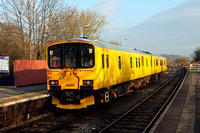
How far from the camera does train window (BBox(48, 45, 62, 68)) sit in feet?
31.7

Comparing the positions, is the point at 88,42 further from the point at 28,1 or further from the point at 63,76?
the point at 28,1

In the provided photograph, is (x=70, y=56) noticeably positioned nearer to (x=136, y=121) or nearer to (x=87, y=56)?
(x=87, y=56)

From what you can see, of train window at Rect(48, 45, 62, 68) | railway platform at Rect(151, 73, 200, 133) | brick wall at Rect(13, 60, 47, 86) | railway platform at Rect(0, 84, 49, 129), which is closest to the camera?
railway platform at Rect(151, 73, 200, 133)

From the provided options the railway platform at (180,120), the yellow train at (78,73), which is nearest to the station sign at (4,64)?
the yellow train at (78,73)

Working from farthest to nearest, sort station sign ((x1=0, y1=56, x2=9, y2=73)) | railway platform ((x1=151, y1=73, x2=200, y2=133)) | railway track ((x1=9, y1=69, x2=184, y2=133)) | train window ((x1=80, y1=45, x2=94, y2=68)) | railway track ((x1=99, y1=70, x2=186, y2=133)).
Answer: station sign ((x1=0, y1=56, x2=9, y2=73)) → train window ((x1=80, y1=45, x2=94, y2=68)) → railway track ((x1=9, y1=69, x2=184, y2=133)) → railway track ((x1=99, y1=70, x2=186, y2=133)) → railway platform ((x1=151, y1=73, x2=200, y2=133))

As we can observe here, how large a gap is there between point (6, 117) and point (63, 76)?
2.75 m

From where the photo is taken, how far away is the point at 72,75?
9.17 m

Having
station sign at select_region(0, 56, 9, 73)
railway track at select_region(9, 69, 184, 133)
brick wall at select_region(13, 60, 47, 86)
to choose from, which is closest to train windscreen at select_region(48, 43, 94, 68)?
railway track at select_region(9, 69, 184, 133)

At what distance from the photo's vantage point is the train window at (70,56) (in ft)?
30.7

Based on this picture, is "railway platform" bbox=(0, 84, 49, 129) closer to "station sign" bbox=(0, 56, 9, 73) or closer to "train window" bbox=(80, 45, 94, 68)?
"train window" bbox=(80, 45, 94, 68)

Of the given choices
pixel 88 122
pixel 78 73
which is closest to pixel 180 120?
pixel 88 122

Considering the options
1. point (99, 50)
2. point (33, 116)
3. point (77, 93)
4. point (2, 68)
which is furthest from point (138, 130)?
point (2, 68)

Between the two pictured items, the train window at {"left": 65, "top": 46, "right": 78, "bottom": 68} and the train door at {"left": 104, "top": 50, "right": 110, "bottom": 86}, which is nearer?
the train window at {"left": 65, "top": 46, "right": 78, "bottom": 68}

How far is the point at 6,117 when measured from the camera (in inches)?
313
